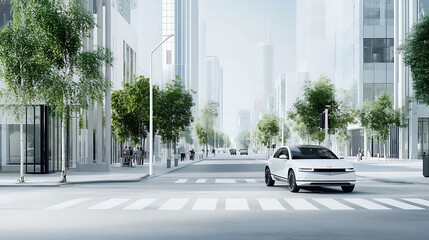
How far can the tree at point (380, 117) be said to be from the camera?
199 ft

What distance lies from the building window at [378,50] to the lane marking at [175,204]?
63.6 m

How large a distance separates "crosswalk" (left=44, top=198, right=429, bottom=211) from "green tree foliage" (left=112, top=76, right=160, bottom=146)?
2826 centimetres

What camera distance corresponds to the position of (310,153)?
19906 mm

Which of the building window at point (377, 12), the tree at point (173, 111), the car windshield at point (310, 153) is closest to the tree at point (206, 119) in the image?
the building window at point (377, 12)

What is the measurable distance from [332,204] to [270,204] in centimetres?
173

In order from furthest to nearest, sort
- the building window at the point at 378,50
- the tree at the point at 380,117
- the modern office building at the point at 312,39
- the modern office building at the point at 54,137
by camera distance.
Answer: the modern office building at the point at 312,39, the building window at the point at 378,50, the tree at the point at 380,117, the modern office building at the point at 54,137

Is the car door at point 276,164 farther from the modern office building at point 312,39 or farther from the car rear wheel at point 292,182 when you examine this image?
the modern office building at point 312,39

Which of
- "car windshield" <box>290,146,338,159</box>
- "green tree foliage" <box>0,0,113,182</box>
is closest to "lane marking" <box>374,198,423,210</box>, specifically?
"car windshield" <box>290,146,338,159</box>

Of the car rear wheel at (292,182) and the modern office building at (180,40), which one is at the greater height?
the modern office building at (180,40)

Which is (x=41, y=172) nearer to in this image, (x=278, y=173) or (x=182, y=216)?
(x=278, y=173)

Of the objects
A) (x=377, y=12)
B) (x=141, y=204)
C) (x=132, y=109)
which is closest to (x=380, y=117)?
(x=377, y=12)

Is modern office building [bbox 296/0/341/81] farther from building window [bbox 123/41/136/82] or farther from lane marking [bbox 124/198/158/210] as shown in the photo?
lane marking [bbox 124/198/158/210]

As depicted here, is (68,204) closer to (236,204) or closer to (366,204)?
(236,204)

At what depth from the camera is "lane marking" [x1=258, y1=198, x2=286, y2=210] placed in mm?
14055
